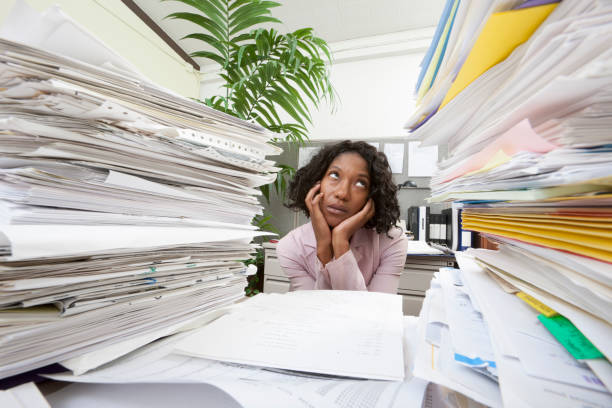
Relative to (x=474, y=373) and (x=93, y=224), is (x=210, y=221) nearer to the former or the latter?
(x=93, y=224)

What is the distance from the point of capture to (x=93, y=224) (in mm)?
274

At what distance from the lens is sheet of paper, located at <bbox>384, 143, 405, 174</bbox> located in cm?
204

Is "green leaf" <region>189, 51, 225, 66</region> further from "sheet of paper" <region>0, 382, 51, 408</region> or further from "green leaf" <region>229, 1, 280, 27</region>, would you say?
"sheet of paper" <region>0, 382, 51, 408</region>

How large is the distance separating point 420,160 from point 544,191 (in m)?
2.00

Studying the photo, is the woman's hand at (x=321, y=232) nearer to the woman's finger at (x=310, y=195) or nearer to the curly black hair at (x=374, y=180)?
the woman's finger at (x=310, y=195)

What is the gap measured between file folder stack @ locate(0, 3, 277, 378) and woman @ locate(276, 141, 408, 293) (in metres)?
0.74

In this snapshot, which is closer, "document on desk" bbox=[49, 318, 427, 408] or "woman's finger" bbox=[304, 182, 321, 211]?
"document on desk" bbox=[49, 318, 427, 408]

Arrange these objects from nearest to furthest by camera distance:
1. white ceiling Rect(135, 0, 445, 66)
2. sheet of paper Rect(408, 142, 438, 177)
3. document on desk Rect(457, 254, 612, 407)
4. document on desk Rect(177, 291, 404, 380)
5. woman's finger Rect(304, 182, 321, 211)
Answer: document on desk Rect(457, 254, 612, 407) < document on desk Rect(177, 291, 404, 380) < woman's finger Rect(304, 182, 321, 211) < sheet of paper Rect(408, 142, 438, 177) < white ceiling Rect(135, 0, 445, 66)

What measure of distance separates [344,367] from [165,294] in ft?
0.75

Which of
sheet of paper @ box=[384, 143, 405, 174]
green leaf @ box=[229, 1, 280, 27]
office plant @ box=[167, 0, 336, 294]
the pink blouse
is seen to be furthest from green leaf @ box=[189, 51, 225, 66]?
sheet of paper @ box=[384, 143, 405, 174]

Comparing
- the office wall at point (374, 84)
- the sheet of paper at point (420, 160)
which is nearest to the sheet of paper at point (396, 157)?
the sheet of paper at point (420, 160)

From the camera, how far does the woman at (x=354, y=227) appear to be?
1086mm

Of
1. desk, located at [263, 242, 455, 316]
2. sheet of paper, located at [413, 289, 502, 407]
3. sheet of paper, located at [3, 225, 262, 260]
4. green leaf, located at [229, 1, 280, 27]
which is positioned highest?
green leaf, located at [229, 1, 280, 27]

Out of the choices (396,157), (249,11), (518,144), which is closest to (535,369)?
(518,144)
